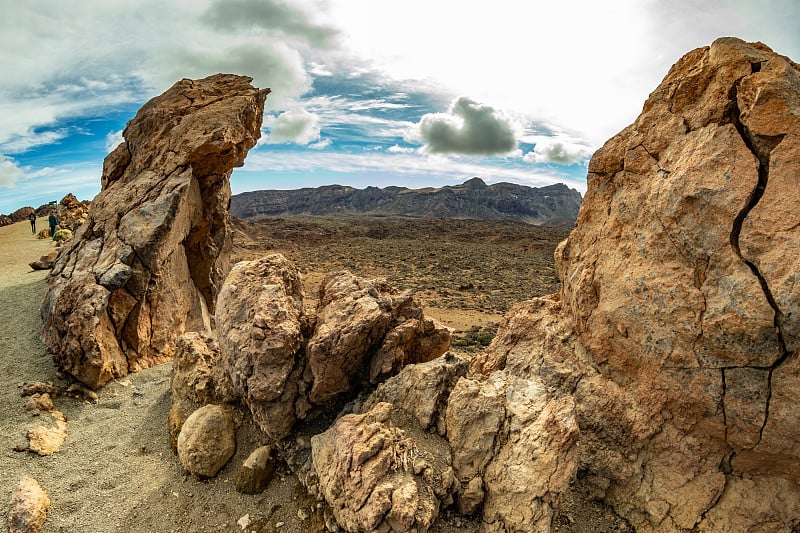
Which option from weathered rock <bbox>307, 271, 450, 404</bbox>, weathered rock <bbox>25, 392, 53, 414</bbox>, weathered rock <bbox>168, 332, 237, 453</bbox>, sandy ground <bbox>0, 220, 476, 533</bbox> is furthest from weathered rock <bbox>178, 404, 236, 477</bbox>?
weathered rock <bbox>25, 392, 53, 414</bbox>

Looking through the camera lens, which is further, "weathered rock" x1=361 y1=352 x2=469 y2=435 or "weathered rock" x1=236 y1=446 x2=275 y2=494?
"weathered rock" x1=236 y1=446 x2=275 y2=494

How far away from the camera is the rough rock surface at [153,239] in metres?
11.1

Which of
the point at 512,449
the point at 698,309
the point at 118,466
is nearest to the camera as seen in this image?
the point at 698,309

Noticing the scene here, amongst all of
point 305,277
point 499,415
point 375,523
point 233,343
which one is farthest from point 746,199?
point 305,277

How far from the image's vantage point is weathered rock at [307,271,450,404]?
7148 millimetres

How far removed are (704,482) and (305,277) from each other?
103 feet

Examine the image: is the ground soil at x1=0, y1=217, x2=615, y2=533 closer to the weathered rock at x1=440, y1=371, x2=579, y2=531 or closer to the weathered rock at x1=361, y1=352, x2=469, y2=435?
the weathered rock at x1=440, y1=371, x2=579, y2=531

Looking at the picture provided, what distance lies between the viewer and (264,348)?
7.02 meters

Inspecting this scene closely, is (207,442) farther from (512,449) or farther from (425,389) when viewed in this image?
(512,449)

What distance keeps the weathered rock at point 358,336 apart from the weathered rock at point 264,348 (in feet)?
1.29

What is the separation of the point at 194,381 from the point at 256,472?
124 inches

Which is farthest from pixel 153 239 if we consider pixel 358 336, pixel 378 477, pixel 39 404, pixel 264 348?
pixel 378 477

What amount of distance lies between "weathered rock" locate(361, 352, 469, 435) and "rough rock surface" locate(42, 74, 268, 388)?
822cm

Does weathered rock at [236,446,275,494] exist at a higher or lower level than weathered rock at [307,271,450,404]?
lower
